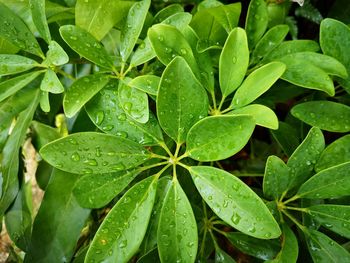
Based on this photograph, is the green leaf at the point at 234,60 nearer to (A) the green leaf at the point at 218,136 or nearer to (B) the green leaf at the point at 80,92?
(A) the green leaf at the point at 218,136

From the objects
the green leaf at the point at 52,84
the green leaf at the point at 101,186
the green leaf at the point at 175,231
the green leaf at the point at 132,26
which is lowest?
the green leaf at the point at 175,231

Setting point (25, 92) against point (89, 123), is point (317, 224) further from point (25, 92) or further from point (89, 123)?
point (25, 92)

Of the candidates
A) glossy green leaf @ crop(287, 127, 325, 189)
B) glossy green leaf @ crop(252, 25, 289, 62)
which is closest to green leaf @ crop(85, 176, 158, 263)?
glossy green leaf @ crop(287, 127, 325, 189)

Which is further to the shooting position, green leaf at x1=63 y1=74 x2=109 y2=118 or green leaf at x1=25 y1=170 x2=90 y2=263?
green leaf at x1=25 y1=170 x2=90 y2=263

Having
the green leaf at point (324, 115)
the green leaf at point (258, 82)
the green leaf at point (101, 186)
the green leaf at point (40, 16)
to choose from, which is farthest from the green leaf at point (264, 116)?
the green leaf at point (40, 16)

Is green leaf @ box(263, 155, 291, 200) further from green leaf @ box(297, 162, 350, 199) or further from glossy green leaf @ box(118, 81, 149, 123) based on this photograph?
glossy green leaf @ box(118, 81, 149, 123)

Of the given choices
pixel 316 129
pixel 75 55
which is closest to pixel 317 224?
pixel 316 129

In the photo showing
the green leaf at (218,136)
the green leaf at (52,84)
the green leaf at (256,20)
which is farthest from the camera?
the green leaf at (256,20)
